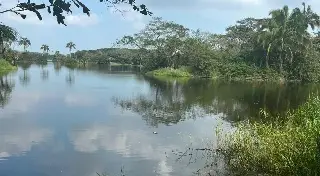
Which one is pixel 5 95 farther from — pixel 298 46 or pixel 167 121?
pixel 298 46

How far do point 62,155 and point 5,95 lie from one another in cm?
1668

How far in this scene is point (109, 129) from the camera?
15594 mm

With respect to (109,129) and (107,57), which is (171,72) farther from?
(107,57)

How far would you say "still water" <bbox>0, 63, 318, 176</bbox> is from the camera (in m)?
10.4

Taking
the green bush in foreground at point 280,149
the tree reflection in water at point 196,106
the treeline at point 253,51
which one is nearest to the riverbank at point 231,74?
the treeline at point 253,51

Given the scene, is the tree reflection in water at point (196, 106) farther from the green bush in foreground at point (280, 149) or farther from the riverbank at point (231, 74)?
the riverbank at point (231, 74)

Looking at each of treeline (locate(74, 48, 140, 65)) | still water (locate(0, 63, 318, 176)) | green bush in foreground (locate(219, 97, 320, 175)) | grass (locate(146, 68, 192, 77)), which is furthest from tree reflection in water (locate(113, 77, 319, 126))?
treeline (locate(74, 48, 140, 65))

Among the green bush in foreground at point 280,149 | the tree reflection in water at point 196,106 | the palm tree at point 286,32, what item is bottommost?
the tree reflection in water at point 196,106

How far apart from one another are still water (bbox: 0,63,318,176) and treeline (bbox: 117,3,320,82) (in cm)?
2193

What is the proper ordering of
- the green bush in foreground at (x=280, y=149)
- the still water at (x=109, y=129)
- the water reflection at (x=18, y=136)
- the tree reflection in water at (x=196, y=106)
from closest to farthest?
1. the green bush in foreground at (x=280, y=149)
2. the still water at (x=109, y=129)
3. the water reflection at (x=18, y=136)
4. the tree reflection in water at (x=196, y=106)

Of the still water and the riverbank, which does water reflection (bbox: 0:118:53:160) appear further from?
the riverbank

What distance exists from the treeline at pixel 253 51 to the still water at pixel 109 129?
2193 cm

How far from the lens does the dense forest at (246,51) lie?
47312 millimetres

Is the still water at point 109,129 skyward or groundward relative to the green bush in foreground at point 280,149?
groundward
